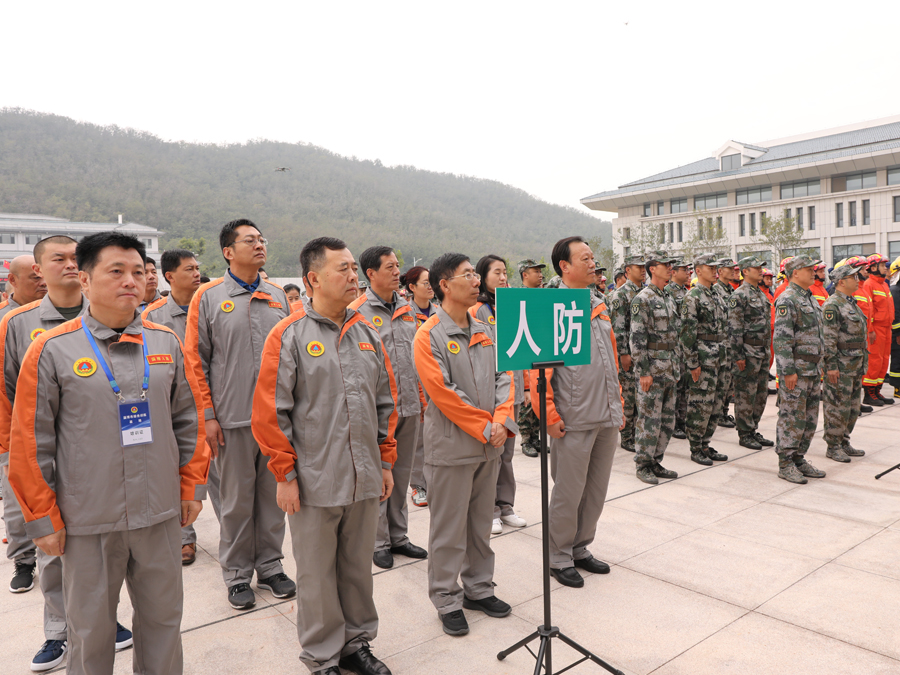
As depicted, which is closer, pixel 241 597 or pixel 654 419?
pixel 241 597

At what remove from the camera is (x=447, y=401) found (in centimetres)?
306

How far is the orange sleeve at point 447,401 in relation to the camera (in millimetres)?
3059

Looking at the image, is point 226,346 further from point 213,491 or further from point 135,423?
point 135,423

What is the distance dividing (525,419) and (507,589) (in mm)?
3469

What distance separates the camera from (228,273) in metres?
3.71

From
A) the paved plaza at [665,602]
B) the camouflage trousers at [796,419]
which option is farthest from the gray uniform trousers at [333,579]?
the camouflage trousers at [796,419]

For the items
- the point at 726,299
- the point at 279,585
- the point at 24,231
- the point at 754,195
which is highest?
the point at 24,231

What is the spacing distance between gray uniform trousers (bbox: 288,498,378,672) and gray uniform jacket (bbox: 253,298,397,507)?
121 mm

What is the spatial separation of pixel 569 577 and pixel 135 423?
102 inches

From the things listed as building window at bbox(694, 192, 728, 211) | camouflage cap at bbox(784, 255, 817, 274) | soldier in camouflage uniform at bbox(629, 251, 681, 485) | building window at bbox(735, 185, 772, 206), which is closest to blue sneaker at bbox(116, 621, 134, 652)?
soldier in camouflage uniform at bbox(629, 251, 681, 485)

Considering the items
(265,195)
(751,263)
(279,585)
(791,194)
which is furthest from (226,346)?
(265,195)

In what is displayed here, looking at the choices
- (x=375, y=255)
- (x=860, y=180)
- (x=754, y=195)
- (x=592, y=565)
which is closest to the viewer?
(x=592, y=565)

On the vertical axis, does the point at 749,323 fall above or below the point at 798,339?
above

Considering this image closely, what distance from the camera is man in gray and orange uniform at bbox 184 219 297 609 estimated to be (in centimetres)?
353
